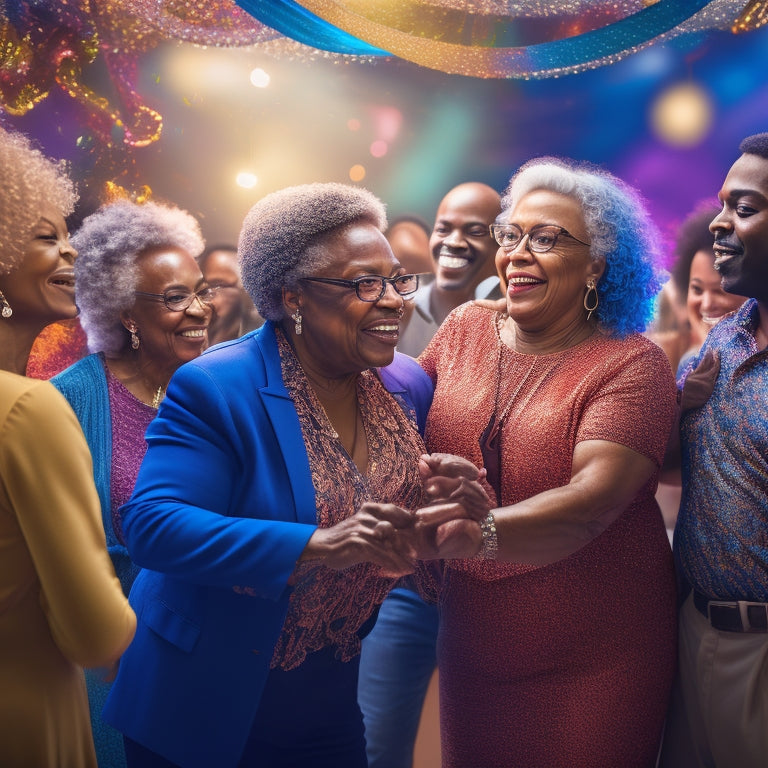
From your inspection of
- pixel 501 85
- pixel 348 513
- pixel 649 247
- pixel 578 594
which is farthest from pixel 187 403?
pixel 501 85

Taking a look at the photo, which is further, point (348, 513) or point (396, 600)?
point (396, 600)

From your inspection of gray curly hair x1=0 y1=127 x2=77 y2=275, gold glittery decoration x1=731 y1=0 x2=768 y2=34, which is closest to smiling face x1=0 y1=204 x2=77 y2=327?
gray curly hair x1=0 y1=127 x2=77 y2=275

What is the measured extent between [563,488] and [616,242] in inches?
29.9

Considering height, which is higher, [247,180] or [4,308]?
[247,180]

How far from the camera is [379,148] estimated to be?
154 inches

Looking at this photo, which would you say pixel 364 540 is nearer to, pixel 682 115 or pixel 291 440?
pixel 291 440

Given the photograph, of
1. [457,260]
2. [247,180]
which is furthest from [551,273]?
[247,180]

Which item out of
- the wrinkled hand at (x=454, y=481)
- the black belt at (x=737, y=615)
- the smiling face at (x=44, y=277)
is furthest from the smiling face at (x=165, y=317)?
the black belt at (x=737, y=615)

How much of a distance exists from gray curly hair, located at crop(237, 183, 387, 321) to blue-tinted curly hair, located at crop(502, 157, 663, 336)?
1.91 feet

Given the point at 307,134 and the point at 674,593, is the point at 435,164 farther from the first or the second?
the point at 674,593

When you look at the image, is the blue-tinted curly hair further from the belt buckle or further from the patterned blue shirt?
the belt buckle

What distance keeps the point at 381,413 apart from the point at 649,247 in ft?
3.08

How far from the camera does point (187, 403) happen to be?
1928 mm

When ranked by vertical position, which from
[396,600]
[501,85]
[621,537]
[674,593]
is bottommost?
[396,600]
